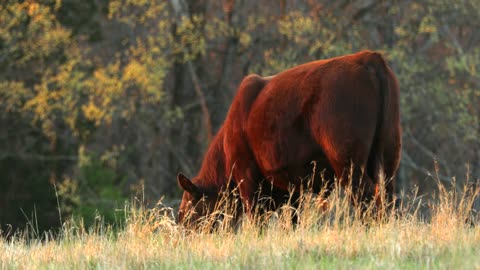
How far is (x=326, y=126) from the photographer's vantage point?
9414mm

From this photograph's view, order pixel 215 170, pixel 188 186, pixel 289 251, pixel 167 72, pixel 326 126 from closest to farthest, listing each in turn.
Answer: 1. pixel 289 251
2. pixel 326 126
3. pixel 188 186
4. pixel 215 170
5. pixel 167 72

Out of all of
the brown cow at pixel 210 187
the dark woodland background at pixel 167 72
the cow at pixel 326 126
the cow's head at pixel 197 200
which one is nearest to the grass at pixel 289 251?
the cow at pixel 326 126

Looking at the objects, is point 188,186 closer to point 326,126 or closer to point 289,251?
point 326,126

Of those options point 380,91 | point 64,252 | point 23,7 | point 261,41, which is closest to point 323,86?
point 380,91

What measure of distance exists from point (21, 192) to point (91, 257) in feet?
44.0

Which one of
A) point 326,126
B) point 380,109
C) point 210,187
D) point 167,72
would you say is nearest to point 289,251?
point 326,126

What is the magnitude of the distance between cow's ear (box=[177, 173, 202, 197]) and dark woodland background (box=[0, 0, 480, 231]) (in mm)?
6935

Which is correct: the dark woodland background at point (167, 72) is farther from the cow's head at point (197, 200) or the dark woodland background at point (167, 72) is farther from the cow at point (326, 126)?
the cow at point (326, 126)

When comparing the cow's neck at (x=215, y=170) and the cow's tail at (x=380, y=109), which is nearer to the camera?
the cow's tail at (x=380, y=109)

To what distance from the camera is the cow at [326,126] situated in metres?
9.34

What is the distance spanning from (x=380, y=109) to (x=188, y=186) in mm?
2884

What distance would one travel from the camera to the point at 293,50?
20922 mm

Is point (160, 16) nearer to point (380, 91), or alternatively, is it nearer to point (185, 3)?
point (185, 3)

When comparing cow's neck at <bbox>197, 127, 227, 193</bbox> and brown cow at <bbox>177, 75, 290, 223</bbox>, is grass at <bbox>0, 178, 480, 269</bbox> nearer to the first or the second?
brown cow at <bbox>177, 75, 290, 223</bbox>
